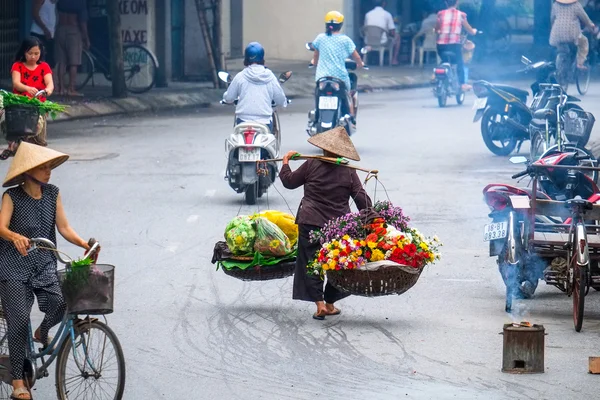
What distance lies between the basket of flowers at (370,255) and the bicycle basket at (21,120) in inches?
238

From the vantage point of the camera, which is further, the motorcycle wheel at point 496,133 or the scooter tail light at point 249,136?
the motorcycle wheel at point 496,133

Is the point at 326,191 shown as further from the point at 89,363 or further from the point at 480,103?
the point at 480,103

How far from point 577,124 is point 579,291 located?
6782 mm

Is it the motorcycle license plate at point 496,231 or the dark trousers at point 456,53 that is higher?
the motorcycle license plate at point 496,231

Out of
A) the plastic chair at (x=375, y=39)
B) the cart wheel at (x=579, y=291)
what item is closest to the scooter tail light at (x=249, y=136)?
the cart wheel at (x=579, y=291)

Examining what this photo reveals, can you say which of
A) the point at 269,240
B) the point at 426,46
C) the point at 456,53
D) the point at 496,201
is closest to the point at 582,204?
the point at 496,201

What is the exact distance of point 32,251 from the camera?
6.29 m

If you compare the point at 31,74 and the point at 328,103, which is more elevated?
the point at 31,74

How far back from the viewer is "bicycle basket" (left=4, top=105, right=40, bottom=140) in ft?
43.1

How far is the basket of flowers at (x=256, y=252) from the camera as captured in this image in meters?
8.53

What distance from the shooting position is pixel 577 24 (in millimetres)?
22984

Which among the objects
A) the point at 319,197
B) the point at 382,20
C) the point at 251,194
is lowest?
the point at 251,194

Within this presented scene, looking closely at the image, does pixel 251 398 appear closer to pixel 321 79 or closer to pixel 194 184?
pixel 194 184

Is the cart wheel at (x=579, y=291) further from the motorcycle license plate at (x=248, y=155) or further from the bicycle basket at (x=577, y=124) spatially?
the bicycle basket at (x=577, y=124)
